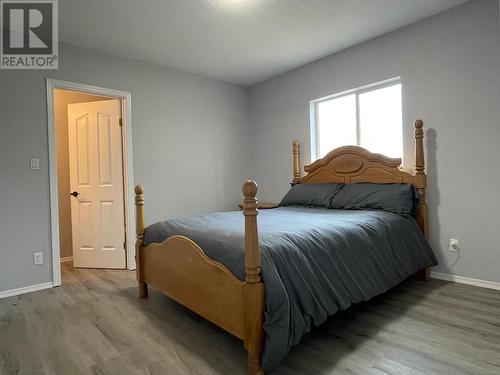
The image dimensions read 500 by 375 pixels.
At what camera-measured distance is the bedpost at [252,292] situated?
1481 millimetres

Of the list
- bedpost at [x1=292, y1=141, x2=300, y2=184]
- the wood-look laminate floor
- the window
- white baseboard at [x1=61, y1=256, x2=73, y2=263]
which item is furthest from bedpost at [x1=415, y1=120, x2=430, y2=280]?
white baseboard at [x1=61, y1=256, x2=73, y2=263]

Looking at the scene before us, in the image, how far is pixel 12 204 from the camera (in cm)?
275

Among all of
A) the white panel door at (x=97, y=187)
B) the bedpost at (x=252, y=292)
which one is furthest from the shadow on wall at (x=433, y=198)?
the white panel door at (x=97, y=187)

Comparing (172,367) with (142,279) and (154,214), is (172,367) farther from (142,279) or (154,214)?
(154,214)

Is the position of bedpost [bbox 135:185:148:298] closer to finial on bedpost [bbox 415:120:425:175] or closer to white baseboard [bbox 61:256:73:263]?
white baseboard [bbox 61:256:73:263]

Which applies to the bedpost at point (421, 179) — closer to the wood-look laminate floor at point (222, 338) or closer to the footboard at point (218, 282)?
the wood-look laminate floor at point (222, 338)

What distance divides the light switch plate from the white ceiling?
120 cm

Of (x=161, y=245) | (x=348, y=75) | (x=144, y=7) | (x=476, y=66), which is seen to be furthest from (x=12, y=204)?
(x=476, y=66)

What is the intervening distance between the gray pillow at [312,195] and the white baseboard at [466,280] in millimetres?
1155

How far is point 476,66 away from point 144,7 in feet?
9.05

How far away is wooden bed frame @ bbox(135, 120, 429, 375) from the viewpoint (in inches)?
58.9

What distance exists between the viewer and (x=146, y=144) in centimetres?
357

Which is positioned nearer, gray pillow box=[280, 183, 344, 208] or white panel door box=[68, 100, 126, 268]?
gray pillow box=[280, 183, 344, 208]

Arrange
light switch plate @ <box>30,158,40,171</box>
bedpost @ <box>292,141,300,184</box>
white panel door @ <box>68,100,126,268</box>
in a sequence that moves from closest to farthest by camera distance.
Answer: light switch plate @ <box>30,158,40,171</box> → white panel door @ <box>68,100,126,268</box> → bedpost @ <box>292,141,300,184</box>
